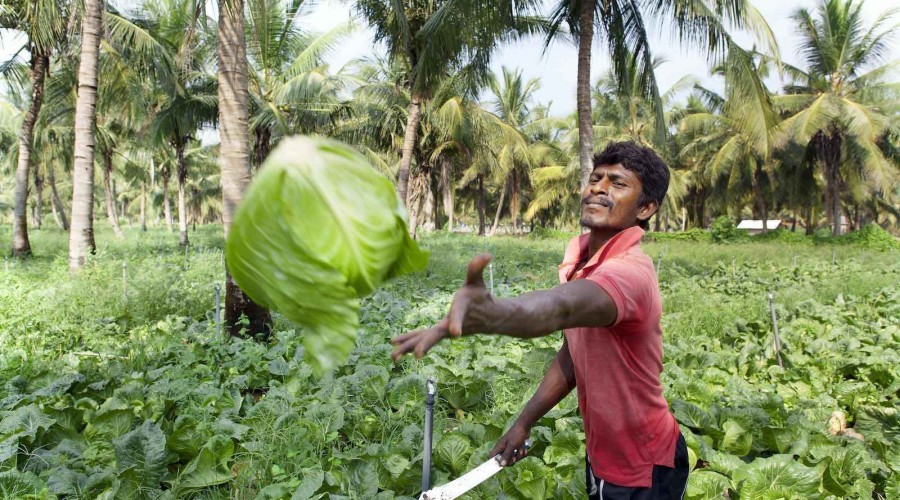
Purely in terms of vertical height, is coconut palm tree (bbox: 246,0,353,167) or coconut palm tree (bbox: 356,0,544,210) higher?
coconut palm tree (bbox: 356,0,544,210)

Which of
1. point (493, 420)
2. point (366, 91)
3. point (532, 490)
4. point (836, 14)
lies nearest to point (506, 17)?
point (493, 420)

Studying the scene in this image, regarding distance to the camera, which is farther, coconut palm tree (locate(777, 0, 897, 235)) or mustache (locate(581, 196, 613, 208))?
coconut palm tree (locate(777, 0, 897, 235))

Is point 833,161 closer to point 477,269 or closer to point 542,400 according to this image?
point 542,400

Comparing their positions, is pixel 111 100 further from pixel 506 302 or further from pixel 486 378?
pixel 506 302

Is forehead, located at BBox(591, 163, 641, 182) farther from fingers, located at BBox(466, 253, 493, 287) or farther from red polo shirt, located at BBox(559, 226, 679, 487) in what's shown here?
fingers, located at BBox(466, 253, 493, 287)

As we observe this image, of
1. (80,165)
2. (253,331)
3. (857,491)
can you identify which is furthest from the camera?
(80,165)

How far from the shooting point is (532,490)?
122 inches

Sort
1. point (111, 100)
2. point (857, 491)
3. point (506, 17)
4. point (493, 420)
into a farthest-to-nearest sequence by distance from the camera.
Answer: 1. point (111, 100)
2. point (506, 17)
3. point (493, 420)
4. point (857, 491)

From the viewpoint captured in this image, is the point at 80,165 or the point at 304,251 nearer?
the point at 304,251

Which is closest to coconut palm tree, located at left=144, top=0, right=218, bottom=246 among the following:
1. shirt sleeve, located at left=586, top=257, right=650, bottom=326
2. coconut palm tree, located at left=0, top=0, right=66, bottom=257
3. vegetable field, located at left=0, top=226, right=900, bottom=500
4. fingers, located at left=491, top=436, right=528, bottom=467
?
coconut palm tree, located at left=0, top=0, right=66, bottom=257

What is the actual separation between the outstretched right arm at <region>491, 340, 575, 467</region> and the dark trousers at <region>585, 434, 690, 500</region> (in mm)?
278

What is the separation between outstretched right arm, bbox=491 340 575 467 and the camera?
203 cm

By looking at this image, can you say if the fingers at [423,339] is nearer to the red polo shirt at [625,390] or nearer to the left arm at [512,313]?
the left arm at [512,313]

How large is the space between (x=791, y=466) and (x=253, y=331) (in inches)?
183
